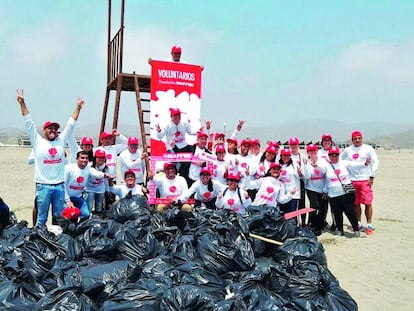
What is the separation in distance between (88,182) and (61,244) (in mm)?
2053

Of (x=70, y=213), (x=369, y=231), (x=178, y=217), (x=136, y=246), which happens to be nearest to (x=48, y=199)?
(x=70, y=213)

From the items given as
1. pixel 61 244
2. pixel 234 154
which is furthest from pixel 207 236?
pixel 234 154

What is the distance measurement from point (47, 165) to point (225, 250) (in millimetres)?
2743

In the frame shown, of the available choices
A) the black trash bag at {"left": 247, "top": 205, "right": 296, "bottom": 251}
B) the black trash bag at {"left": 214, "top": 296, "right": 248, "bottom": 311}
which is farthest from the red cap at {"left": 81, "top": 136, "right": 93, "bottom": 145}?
the black trash bag at {"left": 214, "top": 296, "right": 248, "bottom": 311}

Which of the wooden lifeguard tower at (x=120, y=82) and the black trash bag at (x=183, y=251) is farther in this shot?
the wooden lifeguard tower at (x=120, y=82)

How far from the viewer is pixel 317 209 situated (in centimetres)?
635

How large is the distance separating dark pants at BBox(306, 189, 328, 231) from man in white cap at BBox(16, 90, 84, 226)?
370 centimetres

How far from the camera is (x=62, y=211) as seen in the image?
5164mm

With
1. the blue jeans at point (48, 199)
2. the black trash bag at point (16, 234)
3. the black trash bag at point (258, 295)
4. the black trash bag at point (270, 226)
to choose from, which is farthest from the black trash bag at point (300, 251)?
the blue jeans at point (48, 199)

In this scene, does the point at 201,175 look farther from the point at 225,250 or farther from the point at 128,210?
the point at 225,250

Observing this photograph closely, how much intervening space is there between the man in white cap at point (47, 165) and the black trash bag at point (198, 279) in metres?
2.63

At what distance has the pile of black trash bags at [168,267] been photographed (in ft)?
8.34

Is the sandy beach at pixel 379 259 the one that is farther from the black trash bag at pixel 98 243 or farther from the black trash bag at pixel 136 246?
the black trash bag at pixel 98 243

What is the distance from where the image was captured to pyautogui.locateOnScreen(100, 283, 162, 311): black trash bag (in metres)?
2.40
